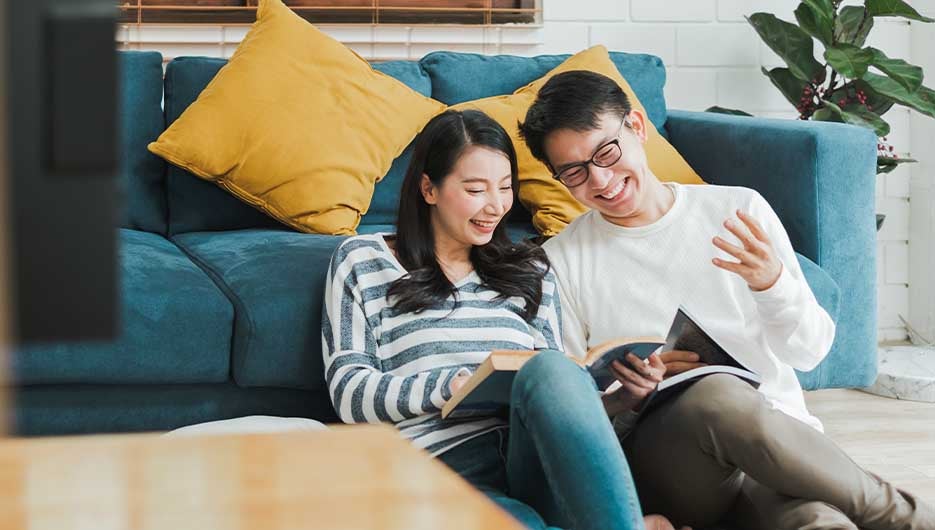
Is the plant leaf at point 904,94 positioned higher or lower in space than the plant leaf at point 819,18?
lower

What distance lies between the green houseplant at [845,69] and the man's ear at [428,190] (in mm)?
1518

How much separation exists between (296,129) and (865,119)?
157 cm

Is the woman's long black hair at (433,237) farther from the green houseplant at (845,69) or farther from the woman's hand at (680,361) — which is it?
the green houseplant at (845,69)

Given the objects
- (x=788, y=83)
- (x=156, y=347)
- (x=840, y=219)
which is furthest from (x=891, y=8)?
(x=156, y=347)

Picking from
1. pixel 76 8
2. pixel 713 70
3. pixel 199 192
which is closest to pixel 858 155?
pixel 713 70

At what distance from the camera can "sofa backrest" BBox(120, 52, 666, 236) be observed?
266 cm

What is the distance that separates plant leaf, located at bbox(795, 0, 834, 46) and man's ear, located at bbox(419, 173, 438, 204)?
1.70m

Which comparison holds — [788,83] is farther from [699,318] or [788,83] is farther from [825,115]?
[699,318]

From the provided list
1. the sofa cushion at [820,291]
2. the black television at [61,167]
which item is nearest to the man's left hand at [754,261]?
the sofa cushion at [820,291]

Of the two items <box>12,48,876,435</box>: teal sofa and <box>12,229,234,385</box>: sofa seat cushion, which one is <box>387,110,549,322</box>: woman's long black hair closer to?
Answer: <box>12,48,876,435</box>: teal sofa

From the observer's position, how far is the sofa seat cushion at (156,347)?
6.36ft

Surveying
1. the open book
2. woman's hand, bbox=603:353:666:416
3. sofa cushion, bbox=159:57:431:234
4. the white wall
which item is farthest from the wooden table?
the white wall

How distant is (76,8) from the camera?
0.28 metres

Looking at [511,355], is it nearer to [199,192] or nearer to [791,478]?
[791,478]
